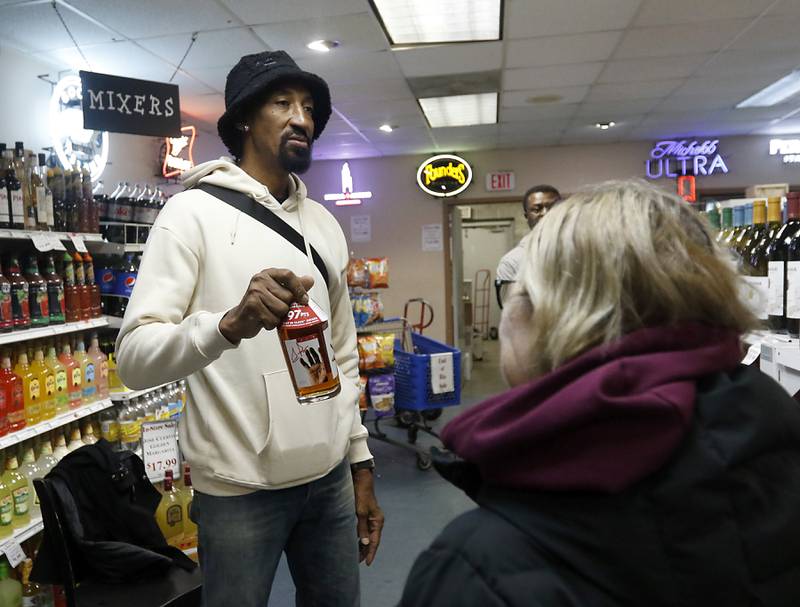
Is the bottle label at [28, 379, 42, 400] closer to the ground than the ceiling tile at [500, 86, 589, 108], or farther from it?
closer to the ground

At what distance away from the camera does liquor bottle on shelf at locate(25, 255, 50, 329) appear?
269 centimetres

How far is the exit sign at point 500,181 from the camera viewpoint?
8250 millimetres

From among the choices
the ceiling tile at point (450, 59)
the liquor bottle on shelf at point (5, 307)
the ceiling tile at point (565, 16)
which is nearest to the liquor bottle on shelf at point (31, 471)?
the liquor bottle on shelf at point (5, 307)

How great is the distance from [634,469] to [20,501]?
2737 mm

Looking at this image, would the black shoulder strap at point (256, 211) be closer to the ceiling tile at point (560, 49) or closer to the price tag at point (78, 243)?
the price tag at point (78, 243)

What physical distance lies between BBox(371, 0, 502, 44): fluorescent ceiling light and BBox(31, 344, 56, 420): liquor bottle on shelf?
2568 mm

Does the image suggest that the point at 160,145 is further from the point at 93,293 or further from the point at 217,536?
the point at 217,536

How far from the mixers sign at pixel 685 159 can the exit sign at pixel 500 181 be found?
68.7 inches

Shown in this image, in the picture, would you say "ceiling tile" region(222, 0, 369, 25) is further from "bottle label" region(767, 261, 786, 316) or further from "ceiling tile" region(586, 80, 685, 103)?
"ceiling tile" region(586, 80, 685, 103)

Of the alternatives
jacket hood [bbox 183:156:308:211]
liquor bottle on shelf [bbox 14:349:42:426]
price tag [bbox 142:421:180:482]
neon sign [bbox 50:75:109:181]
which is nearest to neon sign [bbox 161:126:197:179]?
neon sign [bbox 50:75:109:181]

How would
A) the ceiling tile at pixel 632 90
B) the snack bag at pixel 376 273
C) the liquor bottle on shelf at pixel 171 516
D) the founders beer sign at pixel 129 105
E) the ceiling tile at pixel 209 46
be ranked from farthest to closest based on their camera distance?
the ceiling tile at pixel 632 90 → the snack bag at pixel 376 273 → the ceiling tile at pixel 209 46 → the founders beer sign at pixel 129 105 → the liquor bottle on shelf at pixel 171 516

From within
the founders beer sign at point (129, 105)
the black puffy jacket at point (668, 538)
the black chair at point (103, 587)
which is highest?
the founders beer sign at point (129, 105)

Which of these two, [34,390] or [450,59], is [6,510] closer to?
[34,390]

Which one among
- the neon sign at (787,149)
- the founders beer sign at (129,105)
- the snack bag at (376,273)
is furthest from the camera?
the neon sign at (787,149)
